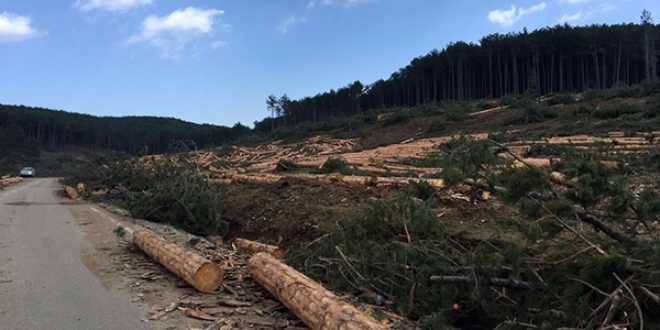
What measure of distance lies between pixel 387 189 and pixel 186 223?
4878 millimetres

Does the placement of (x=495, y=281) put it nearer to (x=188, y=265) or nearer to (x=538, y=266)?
(x=538, y=266)

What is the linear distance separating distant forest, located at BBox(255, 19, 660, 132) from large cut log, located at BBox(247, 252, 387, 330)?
4700 centimetres

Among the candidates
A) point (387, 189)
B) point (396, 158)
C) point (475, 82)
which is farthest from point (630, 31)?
point (387, 189)

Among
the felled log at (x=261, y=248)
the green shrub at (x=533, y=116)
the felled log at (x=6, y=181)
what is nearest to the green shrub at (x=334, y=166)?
the felled log at (x=261, y=248)

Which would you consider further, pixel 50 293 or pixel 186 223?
pixel 186 223

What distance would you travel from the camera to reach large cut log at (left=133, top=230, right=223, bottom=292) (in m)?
5.24

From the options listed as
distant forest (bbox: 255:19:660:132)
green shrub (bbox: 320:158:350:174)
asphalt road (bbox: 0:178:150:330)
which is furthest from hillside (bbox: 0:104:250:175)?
asphalt road (bbox: 0:178:150:330)

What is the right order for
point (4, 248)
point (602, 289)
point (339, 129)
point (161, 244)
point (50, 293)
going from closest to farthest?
point (602, 289), point (50, 293), point (161, 244), point (4, 248), point (339, 129)

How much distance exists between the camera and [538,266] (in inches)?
163

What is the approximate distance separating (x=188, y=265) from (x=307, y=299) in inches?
80.0

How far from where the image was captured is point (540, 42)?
60156 millimetres

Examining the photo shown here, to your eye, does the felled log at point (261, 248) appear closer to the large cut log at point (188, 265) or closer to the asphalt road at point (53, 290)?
the large cut log at point (188, 265)

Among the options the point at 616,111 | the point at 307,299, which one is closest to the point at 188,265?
the point at 307,299

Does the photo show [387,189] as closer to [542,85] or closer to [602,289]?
[602,289]
